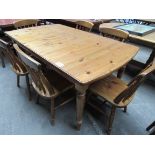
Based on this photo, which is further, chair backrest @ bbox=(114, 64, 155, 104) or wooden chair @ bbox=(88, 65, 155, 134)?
wooden chair @ bbox=(88, 65, 155, 134)

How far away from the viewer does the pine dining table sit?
1.30m

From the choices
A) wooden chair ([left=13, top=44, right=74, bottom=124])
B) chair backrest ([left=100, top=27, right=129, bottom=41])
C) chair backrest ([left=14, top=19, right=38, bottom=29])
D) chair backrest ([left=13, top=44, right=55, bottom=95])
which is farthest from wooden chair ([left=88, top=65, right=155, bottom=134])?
chair backrest ([left=14, top=19, right=38, bottom=29])

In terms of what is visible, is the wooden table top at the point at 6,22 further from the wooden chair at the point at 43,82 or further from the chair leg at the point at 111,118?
the chair leg at the point at 111,118

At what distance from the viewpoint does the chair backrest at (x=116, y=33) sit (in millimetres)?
2071

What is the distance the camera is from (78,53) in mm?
1591

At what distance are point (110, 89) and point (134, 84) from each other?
0.36 meters

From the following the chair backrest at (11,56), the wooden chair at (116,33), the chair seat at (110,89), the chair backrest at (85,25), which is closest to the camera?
the chair seat at (110,89)

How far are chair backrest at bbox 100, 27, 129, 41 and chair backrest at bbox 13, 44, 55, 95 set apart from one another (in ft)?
3.84

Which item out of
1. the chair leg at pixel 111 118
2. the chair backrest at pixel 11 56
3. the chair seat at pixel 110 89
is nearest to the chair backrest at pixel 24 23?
the chair backrest at pixel 11 56

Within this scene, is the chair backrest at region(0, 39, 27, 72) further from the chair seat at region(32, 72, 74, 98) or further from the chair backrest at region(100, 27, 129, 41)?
the chair backrest at region(100, 27, 129, 41)

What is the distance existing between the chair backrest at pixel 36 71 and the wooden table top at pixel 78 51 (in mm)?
152

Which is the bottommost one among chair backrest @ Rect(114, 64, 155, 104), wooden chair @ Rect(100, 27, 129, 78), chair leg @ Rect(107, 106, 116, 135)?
chair leg @ Rect(107, 106, 116, 135)
